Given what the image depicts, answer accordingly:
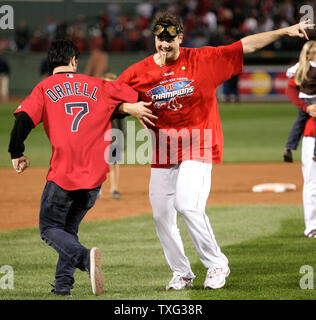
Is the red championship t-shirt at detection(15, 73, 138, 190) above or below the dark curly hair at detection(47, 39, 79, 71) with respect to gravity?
below

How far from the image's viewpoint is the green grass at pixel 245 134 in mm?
18953

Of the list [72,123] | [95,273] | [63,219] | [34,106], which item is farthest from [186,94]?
[95,273]

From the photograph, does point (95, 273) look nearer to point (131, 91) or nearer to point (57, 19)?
point (131, 91)

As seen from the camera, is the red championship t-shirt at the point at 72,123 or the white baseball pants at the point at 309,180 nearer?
the red championship t-shirt at the point at 72,123

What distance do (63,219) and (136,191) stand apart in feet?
25.9

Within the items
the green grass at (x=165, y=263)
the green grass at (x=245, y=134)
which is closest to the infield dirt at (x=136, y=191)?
the green grass at (x=165, y=263)

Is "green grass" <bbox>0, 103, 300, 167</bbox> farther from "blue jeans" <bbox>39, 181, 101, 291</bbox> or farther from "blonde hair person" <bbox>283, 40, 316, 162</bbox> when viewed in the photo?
"blue jeans" <bbox>39, 181, 101, 291</bbox>

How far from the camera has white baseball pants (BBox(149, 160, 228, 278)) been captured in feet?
20.5

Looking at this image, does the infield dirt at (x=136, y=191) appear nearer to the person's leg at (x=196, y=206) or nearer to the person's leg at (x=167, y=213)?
the person's leg at (x=167, y=213)

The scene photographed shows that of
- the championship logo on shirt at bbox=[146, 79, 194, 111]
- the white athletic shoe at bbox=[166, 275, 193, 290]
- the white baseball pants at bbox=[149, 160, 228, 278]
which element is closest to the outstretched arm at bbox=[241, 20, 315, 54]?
the championship logo on shirt at bbox=[146, 79, 194, 111]

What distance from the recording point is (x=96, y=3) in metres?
36.8

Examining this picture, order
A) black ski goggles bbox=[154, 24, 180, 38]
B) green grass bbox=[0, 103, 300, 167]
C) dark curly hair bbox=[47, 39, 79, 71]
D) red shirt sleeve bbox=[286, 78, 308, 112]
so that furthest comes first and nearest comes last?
green grass bbox=[0, 103, 300, 167]
red shirt sleeve bbox=[286, 78, 308, 112]
black ski goggles bbox=[154, 24, 180, 38]
dark curly hair bbox=[47, 39, 79, 71]
